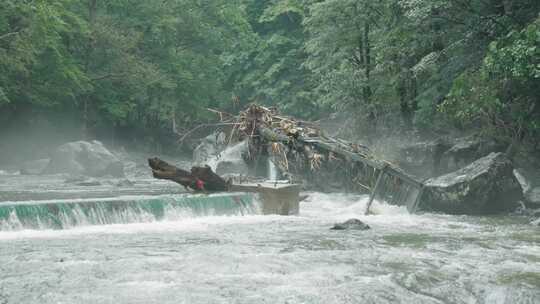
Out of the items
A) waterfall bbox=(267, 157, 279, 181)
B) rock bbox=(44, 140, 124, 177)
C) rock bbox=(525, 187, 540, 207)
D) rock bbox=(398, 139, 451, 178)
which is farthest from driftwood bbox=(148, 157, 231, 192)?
rock bbox=(44, 140, 124, 177)

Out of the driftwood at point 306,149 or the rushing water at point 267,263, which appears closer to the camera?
the rushing water at point 267,263

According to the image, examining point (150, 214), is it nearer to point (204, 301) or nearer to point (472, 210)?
point (204, 301)

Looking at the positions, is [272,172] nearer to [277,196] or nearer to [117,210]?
[277,196]

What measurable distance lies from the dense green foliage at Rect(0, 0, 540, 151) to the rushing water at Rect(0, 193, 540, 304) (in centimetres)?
540

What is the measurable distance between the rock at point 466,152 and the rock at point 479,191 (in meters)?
4.13

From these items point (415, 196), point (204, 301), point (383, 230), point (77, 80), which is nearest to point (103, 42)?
point (77, 80)

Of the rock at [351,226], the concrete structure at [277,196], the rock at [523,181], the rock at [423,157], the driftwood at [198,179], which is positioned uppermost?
the rock at [423,157]

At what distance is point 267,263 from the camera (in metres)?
8.41

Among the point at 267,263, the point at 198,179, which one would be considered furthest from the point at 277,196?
the point at 267,263

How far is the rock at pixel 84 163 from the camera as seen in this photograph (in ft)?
90.7

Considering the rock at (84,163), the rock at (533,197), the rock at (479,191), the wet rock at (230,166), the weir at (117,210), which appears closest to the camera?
the weir at (117,210)

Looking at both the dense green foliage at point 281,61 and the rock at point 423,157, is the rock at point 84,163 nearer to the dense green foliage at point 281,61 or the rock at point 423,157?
the dense green foliage at point 281,61

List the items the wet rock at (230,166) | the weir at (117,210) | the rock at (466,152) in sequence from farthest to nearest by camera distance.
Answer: the wet rock at (230,166) → the rock at (466,152) → the weir at (117,210)

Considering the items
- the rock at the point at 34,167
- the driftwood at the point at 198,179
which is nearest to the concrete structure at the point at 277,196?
the driftwood at the point at 198,179
